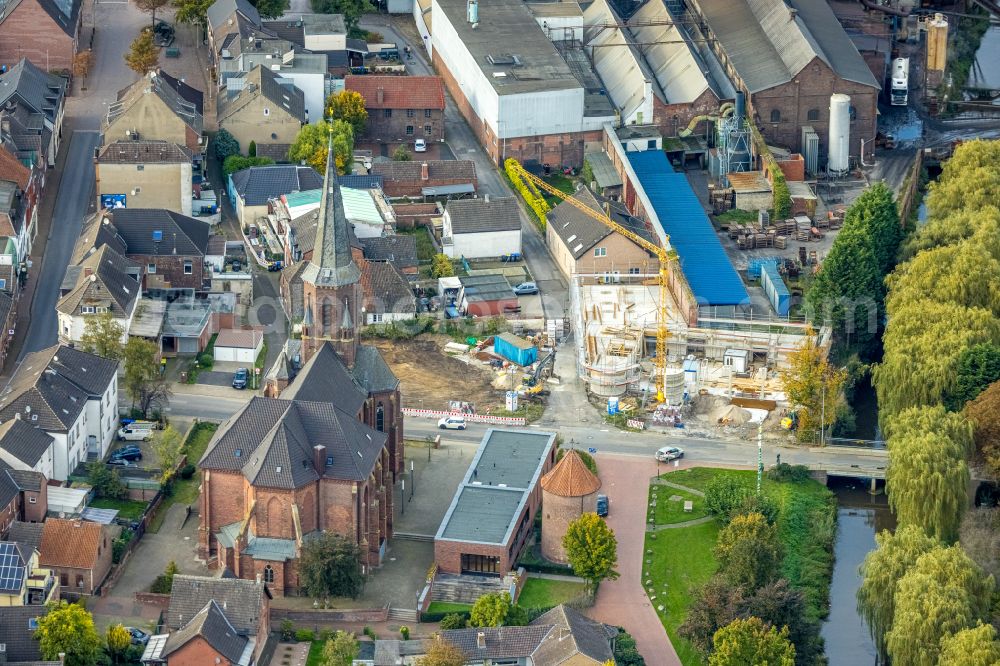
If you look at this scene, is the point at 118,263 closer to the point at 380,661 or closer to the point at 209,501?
the point at 209,501

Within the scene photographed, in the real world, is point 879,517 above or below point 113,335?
below

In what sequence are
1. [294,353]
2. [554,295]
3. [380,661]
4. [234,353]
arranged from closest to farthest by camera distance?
1. [380,661]
2. [294,353]
3. [234,353]
4. [554,295]

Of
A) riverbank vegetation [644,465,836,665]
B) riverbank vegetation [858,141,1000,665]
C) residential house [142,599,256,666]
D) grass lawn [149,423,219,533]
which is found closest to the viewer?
residential house [142,599,256,666]

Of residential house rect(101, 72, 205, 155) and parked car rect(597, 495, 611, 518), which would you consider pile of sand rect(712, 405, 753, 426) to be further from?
residential house rect(101, 72, 205, 155)

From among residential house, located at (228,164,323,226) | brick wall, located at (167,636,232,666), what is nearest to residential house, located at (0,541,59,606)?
brick wall, located at (167,636,232,666)

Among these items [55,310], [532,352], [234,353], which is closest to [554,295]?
[532,352]

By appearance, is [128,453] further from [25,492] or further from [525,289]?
[525,289]

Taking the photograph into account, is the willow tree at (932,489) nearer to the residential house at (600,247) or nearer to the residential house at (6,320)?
the residential house at (600,247)
